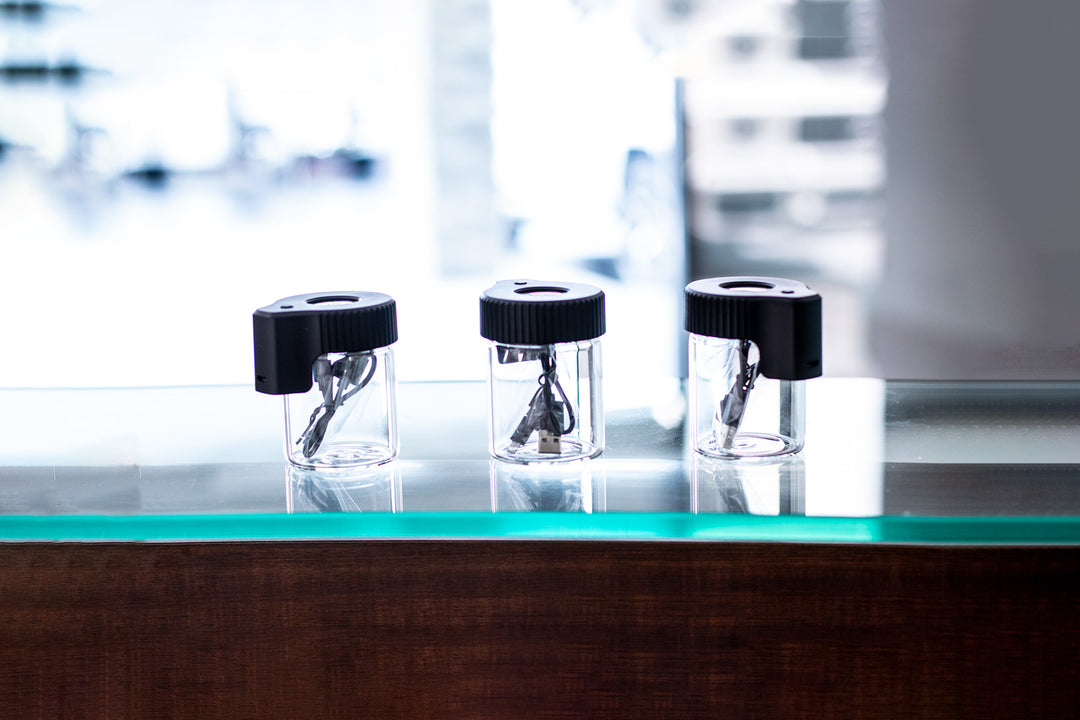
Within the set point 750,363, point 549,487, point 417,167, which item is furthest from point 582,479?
point 417,167

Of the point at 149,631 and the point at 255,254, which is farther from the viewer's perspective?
the point at 255,254

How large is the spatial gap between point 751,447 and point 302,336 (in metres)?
0.28

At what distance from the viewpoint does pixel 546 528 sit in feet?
1.91

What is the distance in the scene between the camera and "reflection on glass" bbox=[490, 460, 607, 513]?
601 millimetres

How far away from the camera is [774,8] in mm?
1377

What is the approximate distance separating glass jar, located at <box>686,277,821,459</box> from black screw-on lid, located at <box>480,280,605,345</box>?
6 cm

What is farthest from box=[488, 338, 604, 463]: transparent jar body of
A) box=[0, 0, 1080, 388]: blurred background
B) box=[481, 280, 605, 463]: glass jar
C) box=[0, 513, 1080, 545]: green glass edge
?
box=[0, 0, 1080, 388]: blurred background

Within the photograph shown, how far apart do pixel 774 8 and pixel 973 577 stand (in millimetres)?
986

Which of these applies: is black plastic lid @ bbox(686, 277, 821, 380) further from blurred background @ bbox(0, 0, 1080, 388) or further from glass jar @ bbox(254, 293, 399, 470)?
blurred background @ bbox(0, 0, 1080, 388)

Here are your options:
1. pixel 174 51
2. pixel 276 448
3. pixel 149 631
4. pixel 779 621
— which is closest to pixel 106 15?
pixel 174 51

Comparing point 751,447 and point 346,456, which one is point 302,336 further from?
point 751,447

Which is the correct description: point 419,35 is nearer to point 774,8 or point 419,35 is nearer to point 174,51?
point 174,51

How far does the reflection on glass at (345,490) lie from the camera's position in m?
0.60

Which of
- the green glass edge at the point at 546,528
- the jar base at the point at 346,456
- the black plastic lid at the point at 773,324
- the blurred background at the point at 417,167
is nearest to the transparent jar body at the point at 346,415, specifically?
the jar base at the point at 346,456
